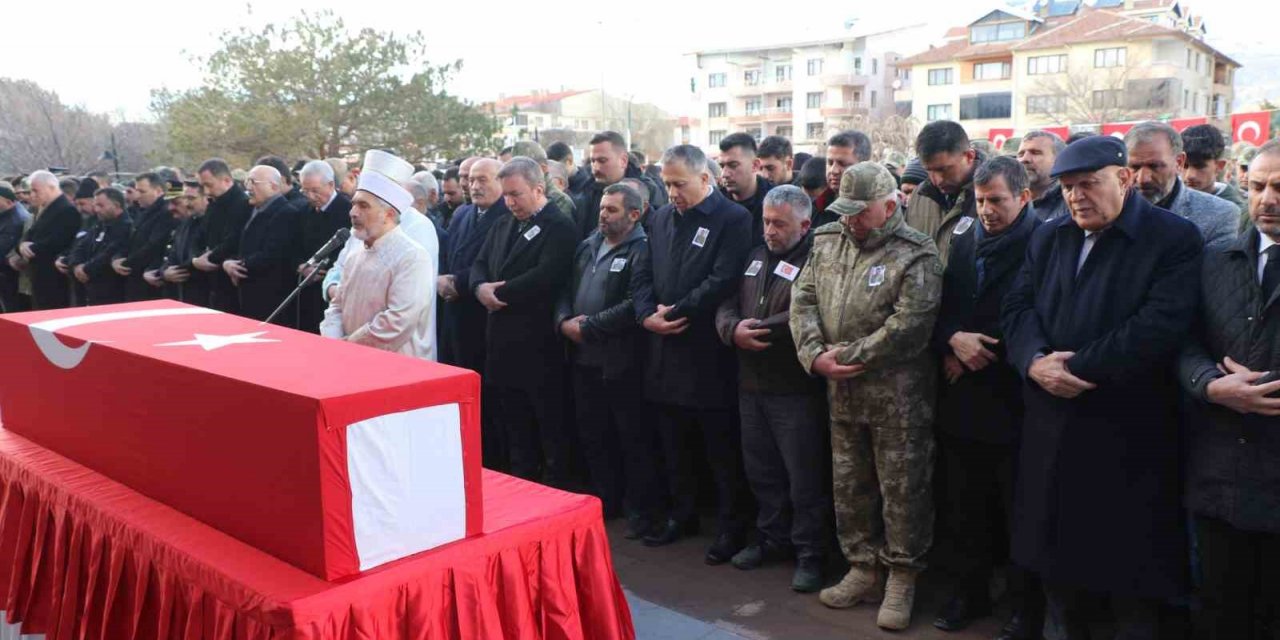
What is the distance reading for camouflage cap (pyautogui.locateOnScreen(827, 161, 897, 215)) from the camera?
3738 mm

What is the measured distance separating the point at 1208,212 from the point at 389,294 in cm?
355

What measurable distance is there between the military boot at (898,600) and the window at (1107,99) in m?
46.4

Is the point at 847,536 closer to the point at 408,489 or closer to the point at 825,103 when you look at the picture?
the point at 408,489

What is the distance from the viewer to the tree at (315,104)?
2806 centimetres

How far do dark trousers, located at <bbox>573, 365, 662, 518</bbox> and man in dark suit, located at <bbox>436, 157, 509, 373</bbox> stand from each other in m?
0.91

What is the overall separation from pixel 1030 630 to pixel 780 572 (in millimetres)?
1183

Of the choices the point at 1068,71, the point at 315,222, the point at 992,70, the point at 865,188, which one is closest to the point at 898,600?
the point at 865,188

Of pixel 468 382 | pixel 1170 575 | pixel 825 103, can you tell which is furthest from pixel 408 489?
pixel 825 103

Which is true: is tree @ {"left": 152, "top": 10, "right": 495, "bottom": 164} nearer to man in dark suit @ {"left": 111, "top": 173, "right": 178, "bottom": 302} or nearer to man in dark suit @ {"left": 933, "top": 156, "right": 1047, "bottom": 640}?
man in dark suit @ {"left": 111, "top": 173, "right": 178, "bottom": 302}

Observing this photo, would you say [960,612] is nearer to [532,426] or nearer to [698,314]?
[698,314]

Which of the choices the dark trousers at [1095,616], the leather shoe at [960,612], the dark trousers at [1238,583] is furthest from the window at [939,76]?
the dark trousers at [1238,583]

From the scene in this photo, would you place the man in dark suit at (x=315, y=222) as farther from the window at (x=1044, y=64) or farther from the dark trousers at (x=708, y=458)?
the window at (x=1044, y=64)

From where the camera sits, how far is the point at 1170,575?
311 cm

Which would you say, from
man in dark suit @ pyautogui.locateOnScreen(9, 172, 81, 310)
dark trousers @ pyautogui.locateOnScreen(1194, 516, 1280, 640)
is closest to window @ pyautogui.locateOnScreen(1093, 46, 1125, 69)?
man in dark suit @ pyautogui.locateOnScreen(9, 172, 81, 310)
